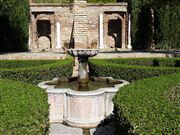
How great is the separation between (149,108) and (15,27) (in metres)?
19.8

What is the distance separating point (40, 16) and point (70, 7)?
254 centimetres

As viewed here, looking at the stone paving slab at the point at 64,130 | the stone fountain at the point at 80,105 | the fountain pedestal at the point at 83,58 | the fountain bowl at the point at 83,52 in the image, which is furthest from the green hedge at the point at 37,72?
the stone paving slab at the point at 64,130

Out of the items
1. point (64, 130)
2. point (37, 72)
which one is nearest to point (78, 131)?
point (64, 130)

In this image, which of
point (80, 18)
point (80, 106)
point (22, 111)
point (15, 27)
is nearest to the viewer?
point (22, 111)

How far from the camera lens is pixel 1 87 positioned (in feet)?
19.9

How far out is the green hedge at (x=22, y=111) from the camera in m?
3.85

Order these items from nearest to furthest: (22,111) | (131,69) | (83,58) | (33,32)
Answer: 1. (22,111)
2. (83,58)
3. (131,69)
4. (33,32)

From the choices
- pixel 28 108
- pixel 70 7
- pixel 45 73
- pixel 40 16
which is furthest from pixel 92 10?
pixel 28 108

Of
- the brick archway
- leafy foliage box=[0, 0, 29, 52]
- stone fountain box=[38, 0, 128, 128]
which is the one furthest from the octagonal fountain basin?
the brick archway

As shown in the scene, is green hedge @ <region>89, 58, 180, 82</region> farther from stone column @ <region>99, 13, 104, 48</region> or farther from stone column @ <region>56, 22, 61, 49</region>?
stone column @ <region>56, 22, 61, 49</region>

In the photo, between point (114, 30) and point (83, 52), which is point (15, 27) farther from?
point (83, 52)

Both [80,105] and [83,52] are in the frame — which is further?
[83,52]

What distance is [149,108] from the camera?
14.5 feet

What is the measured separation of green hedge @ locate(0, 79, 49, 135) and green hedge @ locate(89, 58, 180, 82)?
4673 mm
